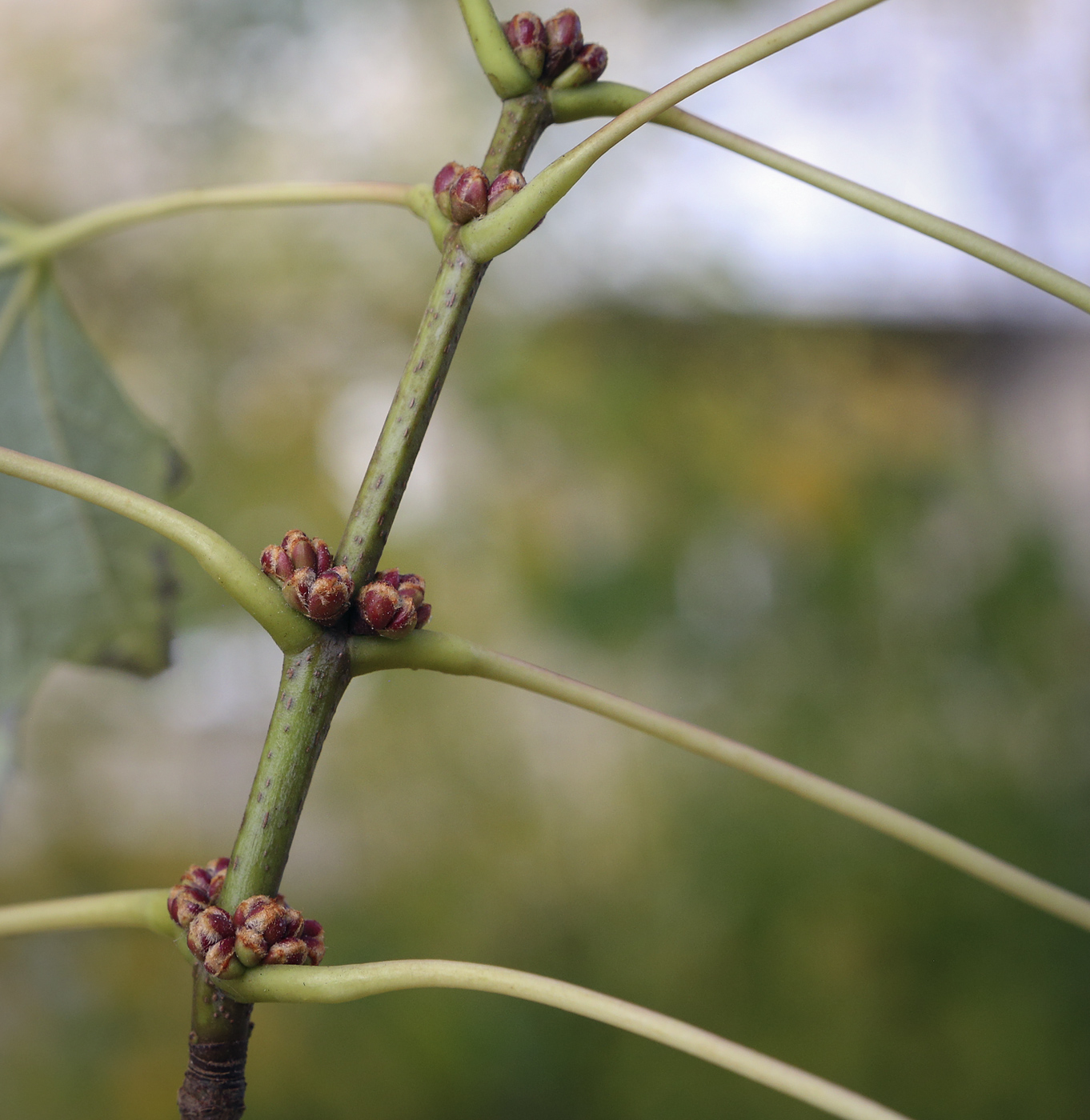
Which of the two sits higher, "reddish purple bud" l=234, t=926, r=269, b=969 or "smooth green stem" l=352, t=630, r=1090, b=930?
"smooth green stem" l=352, t=630, r=1090, b=930

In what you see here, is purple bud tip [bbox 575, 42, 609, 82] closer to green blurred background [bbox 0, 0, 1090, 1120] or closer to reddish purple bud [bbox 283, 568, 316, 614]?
reddish purple bud [bbox 283, 568, 316, 614]

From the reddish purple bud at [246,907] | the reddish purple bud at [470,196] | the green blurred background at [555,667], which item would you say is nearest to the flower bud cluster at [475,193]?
the reddish purple bud at [470,196]

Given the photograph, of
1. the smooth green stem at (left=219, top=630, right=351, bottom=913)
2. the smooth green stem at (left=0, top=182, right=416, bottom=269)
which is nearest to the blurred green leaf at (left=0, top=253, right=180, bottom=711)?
the smooth green stem at (left=0, top=182, right=416, bottom=269)

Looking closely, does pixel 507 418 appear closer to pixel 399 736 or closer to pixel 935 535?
pixel 399 736

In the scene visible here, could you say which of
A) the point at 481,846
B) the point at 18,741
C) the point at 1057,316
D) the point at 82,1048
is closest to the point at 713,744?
the point at 18,741

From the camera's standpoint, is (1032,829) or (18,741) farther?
(1032,829)

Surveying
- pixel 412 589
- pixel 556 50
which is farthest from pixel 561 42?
pixel 412 589

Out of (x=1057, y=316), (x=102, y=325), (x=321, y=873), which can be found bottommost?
(x=321, y=873)
